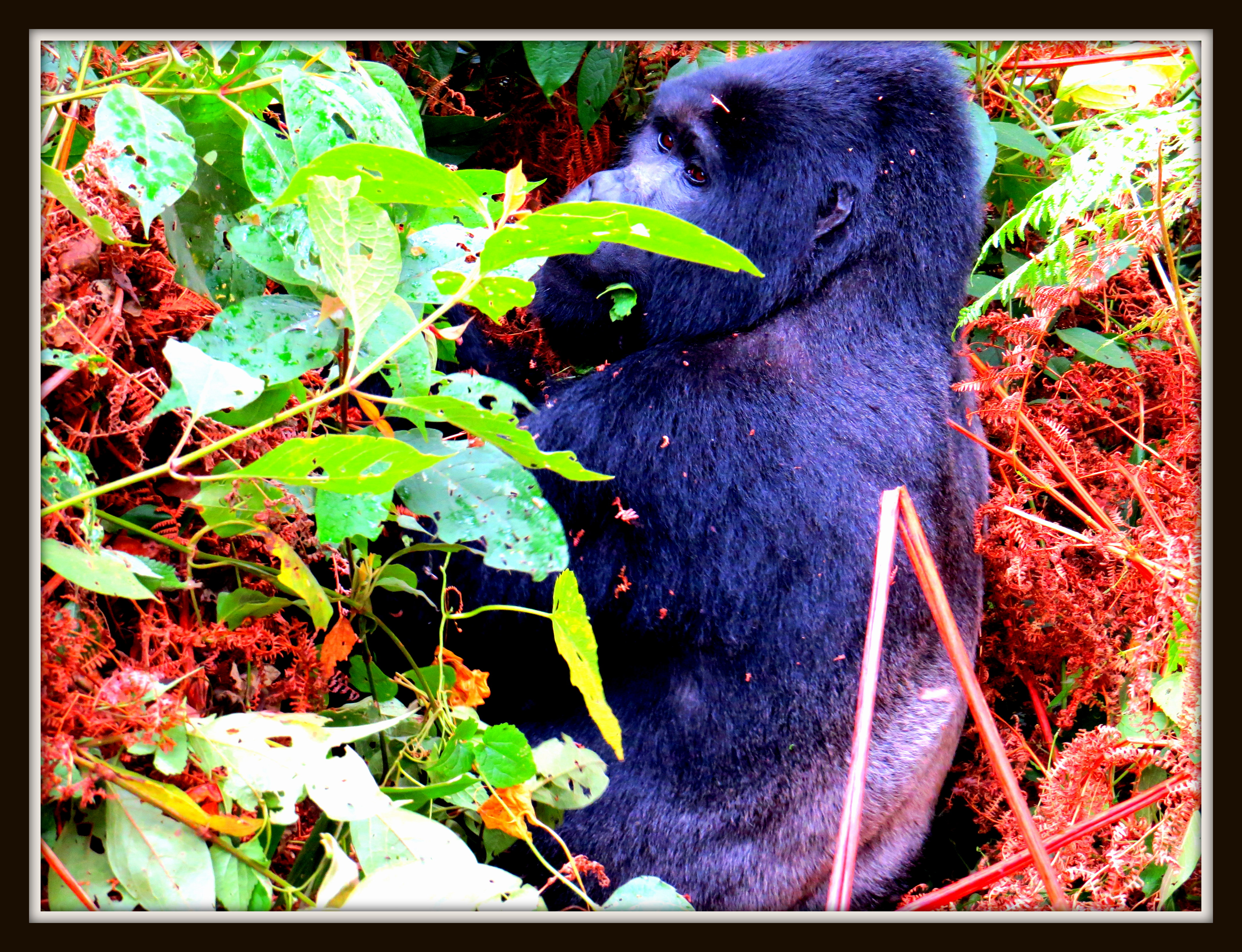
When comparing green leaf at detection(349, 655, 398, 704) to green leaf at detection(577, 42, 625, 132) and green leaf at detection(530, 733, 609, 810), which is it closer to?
green leaf at detection(530, 733, 609, 810)

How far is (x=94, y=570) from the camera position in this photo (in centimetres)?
78

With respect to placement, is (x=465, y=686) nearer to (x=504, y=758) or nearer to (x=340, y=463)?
(x=504, y=758)

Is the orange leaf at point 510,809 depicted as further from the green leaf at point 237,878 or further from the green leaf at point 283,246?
the green leaf at point 283,246

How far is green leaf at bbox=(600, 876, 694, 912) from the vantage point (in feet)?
3.42

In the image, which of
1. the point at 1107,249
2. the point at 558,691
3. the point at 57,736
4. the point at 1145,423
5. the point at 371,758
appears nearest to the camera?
the point at 57,736

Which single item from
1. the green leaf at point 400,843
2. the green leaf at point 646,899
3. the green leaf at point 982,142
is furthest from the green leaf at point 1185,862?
the green leaf at point 982,142

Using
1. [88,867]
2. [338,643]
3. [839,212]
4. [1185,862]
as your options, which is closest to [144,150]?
[338,643]

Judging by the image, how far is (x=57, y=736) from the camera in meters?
0.79

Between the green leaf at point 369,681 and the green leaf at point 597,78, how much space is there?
82 cm

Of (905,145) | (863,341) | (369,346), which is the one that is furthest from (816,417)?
(369,346)

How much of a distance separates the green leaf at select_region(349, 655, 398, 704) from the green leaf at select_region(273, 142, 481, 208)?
48 cm

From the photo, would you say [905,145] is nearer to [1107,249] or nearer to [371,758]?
[1107,249]

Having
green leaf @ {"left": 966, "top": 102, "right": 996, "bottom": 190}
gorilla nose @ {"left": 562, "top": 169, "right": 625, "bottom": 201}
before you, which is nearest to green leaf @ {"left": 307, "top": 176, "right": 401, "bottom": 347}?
gorilla nose @ {"left": 562, "top": 169, "right": 625, "bottom": 201}

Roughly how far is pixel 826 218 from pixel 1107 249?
1.14 feet
